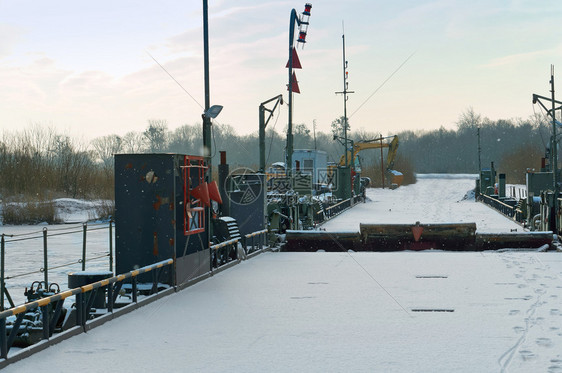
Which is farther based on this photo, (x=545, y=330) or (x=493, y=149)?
(x=493, y=149)

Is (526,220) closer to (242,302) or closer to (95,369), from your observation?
(242,302)

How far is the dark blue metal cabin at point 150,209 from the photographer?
11320mm

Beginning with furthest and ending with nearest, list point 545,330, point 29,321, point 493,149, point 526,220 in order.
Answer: point 493,149 → point 526,220 → point 29,321 → point 545,330

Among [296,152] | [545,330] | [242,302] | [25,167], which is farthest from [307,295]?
[296,152]

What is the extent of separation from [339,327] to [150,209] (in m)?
4.10

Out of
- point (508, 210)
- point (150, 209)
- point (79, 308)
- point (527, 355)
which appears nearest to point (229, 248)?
point (150, 209)

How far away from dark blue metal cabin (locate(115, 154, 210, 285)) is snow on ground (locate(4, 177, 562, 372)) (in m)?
0.87

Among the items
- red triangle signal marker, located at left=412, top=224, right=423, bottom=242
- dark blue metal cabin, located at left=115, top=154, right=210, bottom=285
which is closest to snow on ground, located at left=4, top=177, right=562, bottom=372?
dark blue metal cabin, located at left=115, top=154, right=210, bottom=285

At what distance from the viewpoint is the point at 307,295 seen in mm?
11391

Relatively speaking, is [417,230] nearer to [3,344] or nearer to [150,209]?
[150,209]

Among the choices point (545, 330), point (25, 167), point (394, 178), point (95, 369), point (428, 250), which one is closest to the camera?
point (95, 369)

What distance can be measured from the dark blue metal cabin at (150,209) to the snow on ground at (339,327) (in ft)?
Answer: 2.84

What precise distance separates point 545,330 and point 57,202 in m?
46.3

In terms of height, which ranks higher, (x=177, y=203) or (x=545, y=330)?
(x=177, y=203)
